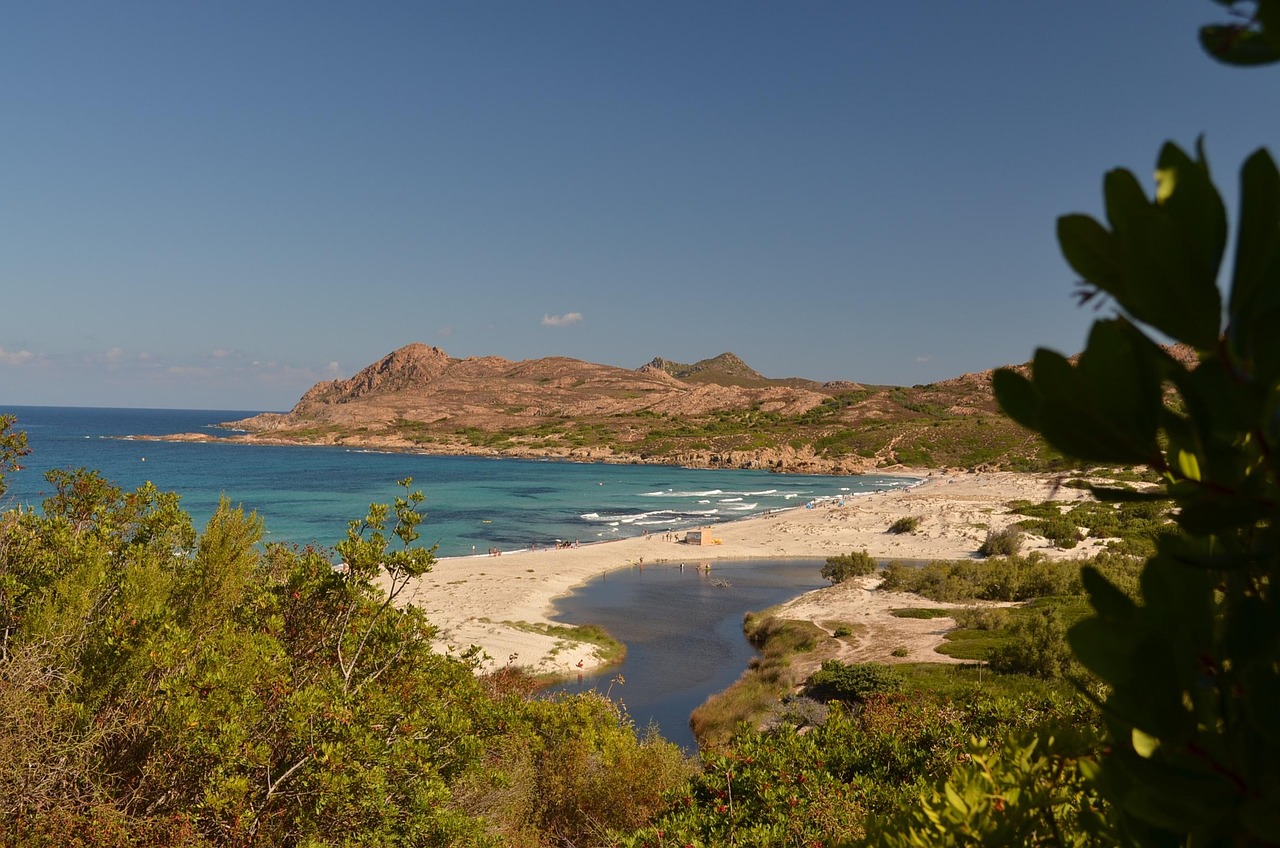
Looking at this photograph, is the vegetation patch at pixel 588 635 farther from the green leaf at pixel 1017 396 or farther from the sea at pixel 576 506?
the green leaf at pixel 1017 396

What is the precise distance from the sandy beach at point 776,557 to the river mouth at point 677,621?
5.27 feet

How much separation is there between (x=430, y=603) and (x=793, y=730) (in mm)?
31043

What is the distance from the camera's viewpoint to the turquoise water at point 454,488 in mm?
63469

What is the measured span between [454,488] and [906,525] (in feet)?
176

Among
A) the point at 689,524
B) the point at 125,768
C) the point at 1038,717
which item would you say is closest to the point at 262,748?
the point at 125,768

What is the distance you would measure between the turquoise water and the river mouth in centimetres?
1526

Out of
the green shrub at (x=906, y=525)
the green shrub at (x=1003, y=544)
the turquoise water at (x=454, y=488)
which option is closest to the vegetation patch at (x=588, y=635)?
the turquoise water at (x=454, y=488)

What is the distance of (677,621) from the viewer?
121ft

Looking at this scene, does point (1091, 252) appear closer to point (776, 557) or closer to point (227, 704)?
point (227, 704)

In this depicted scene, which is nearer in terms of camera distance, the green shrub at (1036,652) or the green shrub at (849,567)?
the green shrub at (1036,652)

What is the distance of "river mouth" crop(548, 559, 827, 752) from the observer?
26.4 m

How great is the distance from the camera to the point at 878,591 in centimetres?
3700

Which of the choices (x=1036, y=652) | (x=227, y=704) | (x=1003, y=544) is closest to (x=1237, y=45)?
(x=227, y=704)

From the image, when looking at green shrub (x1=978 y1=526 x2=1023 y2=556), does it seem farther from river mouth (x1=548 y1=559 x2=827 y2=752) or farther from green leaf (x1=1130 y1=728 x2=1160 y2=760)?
green leaf (x1=1130 y1=728 x2=1160 y2=760)
